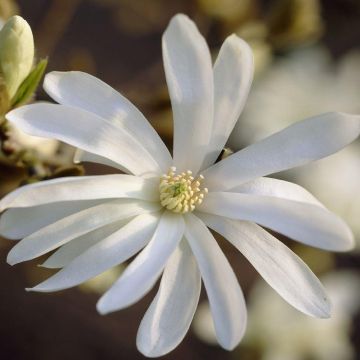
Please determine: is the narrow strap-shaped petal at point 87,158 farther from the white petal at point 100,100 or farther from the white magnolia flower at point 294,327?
the white magnolia flower at point 294,327

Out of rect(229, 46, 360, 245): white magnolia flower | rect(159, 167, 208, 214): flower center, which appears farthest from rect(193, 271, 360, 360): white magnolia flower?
rect(159, 167, 208, 214): flower center

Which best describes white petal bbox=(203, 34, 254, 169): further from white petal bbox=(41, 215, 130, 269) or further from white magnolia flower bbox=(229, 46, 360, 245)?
white magnolia flower bbox=(229, 46, 360, 245)

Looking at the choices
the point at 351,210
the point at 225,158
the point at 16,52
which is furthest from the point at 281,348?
the point at 16,52

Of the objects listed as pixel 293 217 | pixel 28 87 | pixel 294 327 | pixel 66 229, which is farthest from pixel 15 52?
pixel 294 327

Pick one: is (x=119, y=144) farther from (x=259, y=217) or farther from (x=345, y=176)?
(x=345, y=176)

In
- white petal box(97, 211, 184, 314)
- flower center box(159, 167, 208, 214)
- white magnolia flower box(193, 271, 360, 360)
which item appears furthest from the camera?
white magnolia flower box(193, 271, 360, 360)

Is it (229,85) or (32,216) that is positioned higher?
(229,85)

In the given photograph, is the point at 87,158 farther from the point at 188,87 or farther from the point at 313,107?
the point at 313,107
